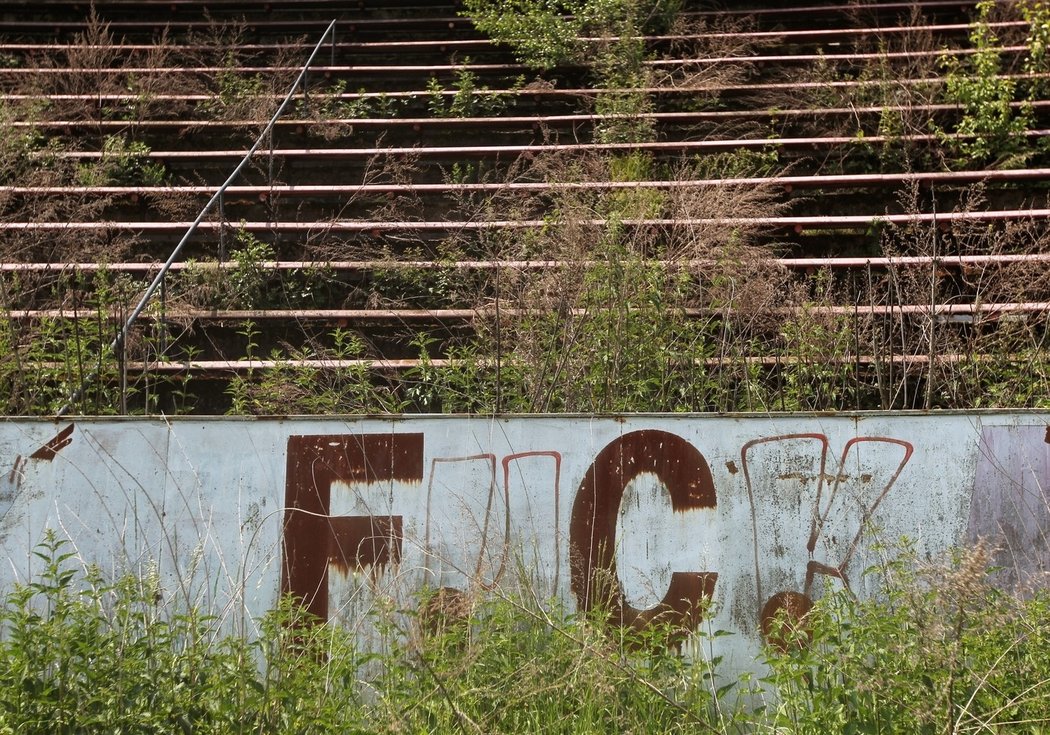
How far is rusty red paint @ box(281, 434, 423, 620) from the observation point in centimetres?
589

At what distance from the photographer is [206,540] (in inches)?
231

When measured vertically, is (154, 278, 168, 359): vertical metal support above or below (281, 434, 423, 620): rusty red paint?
above

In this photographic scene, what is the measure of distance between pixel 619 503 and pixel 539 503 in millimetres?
456

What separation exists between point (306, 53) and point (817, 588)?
11751 mm

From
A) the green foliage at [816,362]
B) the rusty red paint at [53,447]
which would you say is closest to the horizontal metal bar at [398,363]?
the green foliage at [816,362]

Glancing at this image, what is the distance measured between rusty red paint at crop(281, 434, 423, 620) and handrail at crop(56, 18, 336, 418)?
1.51 meters

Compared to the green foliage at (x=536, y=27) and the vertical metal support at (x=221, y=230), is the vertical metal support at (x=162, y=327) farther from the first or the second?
the green foliage at (x=536, y=27)

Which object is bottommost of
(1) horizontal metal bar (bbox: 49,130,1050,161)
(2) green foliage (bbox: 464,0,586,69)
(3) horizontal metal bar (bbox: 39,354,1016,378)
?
(3) horizontal metal bar (bbox: 39,354,1016,378)

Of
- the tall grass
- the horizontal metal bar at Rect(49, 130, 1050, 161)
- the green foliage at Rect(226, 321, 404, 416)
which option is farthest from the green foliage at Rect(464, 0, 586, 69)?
the tall grass

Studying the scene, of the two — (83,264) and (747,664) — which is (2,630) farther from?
(83,264)

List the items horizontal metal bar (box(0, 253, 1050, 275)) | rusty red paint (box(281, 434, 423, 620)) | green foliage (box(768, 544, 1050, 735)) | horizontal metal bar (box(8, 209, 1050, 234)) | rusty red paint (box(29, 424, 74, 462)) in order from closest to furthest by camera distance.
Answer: green foliage (box(768, 544, 1050, 735)), rusty red paint (box(281, 434, 423, 620)), rusty red paint (box(29, 424, 74, 462)), horizontal metal bar (box(0, 253, 1050, 275)), horizontal metal bar (box(8, 209, 1050, 234))

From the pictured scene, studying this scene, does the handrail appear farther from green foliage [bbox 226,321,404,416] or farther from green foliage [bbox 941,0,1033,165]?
green foliage [bbox 941,0,1033,165]

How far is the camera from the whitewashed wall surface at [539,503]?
5.70 m

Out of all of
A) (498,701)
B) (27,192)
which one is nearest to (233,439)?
(498,701)
